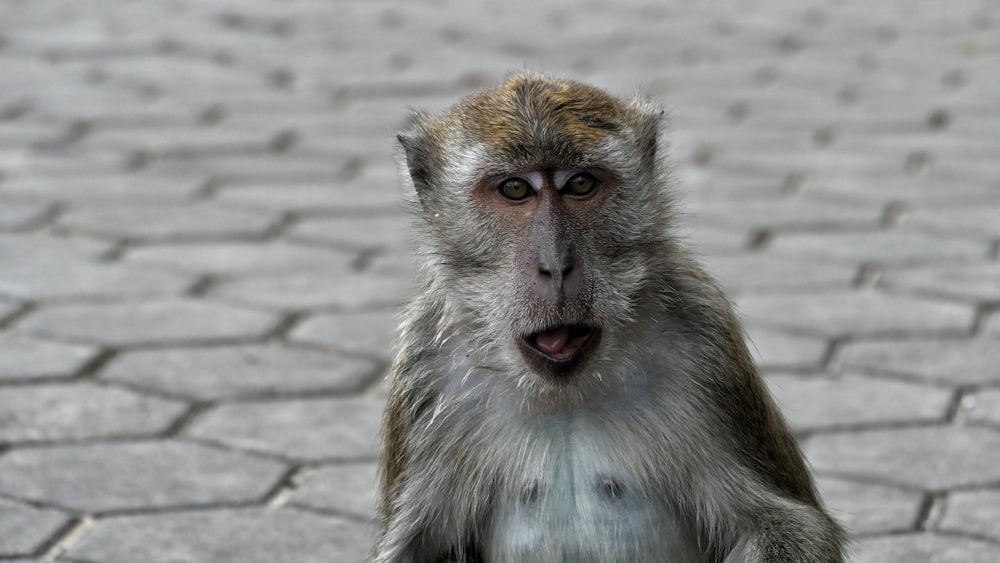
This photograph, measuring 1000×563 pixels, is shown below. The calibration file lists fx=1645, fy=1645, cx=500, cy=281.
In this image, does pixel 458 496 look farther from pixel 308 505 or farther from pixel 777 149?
pixel 777 149

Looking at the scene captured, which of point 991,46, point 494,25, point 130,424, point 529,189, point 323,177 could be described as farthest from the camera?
point 494,25

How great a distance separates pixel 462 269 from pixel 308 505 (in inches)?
45.2

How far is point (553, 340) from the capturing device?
309 cm

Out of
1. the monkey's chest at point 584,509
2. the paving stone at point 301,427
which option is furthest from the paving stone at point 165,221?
the monkey's chest at point 584,509

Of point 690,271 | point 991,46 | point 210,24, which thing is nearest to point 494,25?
point 210,24

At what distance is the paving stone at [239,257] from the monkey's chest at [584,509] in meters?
2.76

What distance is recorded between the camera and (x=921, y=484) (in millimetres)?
4273

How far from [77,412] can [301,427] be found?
641 mm

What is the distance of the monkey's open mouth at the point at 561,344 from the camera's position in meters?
3.07

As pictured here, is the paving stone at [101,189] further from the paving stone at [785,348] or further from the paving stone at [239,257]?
the paving stone at [785,348]

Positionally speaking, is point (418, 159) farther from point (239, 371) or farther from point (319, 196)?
point (319, 196)

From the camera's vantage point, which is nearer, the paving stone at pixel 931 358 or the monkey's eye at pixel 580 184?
the monkey's eye at pixel 580 184

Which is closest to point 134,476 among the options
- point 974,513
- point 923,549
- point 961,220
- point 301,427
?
point 301,427

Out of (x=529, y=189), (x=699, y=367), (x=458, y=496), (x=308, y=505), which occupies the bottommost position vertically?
(x=308, y=505)
